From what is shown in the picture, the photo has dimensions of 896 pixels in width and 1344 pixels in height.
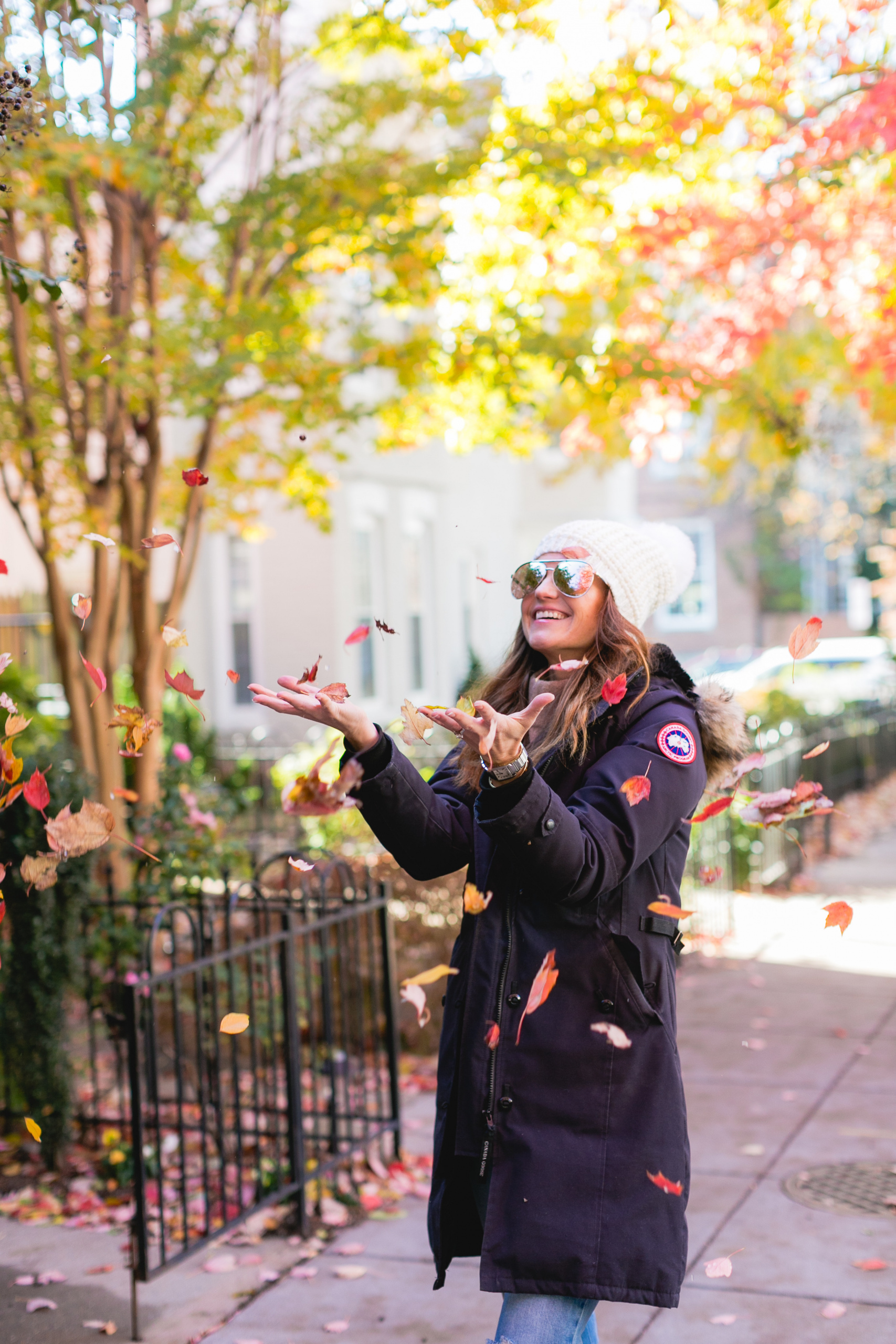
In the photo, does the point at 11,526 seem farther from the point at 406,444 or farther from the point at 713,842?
the point at 713,842

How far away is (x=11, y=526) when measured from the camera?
12.0 metres

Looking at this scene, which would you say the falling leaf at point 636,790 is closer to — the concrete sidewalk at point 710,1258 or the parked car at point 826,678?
the concrete sidewalk at point 710,1258

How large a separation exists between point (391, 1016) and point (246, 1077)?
1.45 metres

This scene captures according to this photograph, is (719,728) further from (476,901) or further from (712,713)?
(476,901)

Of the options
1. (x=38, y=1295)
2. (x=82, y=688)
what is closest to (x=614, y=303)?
(x=82, y=688)

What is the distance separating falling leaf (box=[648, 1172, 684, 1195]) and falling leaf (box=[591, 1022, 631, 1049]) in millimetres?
223

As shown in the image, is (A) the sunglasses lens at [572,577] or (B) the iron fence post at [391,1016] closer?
(A) the sunglasses lens at [572,577]

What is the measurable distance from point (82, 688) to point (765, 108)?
506 cm

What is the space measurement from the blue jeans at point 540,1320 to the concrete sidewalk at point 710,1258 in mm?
1530

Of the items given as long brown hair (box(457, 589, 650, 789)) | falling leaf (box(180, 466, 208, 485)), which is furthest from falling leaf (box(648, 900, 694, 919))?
falling leaf (box(180, 466, 208, 485))

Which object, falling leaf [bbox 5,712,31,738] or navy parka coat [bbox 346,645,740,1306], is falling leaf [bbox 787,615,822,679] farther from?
falling leaf [bbox 5,712,31,738]

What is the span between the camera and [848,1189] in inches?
180

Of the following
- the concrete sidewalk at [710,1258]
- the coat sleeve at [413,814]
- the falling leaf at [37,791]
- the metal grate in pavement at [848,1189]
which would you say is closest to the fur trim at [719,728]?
the coat sleeve at [413,814]

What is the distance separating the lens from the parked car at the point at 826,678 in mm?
17031
